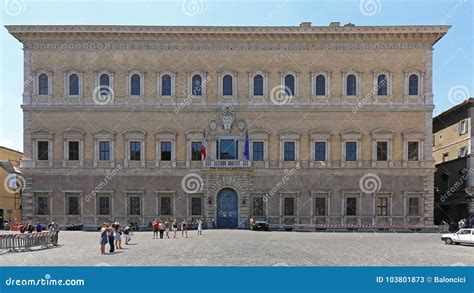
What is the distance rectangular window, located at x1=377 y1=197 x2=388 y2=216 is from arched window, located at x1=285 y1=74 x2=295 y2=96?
1119 centimetres

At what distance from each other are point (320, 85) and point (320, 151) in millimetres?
5455

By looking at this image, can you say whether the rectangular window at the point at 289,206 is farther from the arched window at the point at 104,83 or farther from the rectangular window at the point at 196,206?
the arched window at the point at 104,83

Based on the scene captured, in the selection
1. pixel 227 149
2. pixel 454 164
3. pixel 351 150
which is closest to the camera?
pixel 351 150

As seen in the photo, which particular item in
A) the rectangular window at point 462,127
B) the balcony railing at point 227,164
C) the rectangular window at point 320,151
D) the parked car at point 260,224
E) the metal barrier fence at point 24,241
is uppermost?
the rectangular window at point 462,127

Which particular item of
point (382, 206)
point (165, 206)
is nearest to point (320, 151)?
point (382, 206)

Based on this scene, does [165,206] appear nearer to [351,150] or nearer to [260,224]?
[260,224]

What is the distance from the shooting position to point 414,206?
3866 cm

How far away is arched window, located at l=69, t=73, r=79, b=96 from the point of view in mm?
39219

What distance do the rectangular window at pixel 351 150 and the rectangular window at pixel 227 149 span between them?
29.5 feet

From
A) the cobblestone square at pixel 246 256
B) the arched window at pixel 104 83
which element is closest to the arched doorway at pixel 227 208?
the arched window at pixel 104 83

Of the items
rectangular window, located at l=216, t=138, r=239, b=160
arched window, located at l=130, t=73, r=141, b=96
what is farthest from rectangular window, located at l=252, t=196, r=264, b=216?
arched window, located at l=130, t=73, r=141, b=96

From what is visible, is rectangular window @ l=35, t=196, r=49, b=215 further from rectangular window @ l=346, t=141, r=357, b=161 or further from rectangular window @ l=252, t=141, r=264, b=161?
rectangular window @ l=346, t=141, r=357, b=161

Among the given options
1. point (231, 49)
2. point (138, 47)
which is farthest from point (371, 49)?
point (138, 47)

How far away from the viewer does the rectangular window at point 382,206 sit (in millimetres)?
38628
